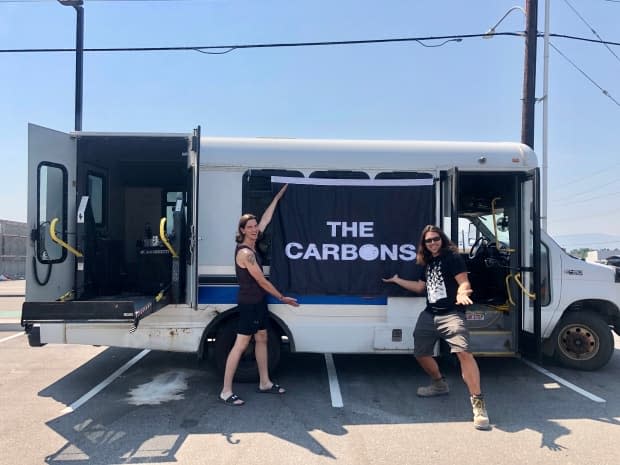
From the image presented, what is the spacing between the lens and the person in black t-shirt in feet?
14.0

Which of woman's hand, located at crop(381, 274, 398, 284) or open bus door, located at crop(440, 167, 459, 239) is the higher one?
open bus door, located at crop(440, 167, 459, 239)

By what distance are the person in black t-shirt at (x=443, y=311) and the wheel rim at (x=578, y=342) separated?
1.87 m

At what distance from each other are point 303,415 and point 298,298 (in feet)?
4.07

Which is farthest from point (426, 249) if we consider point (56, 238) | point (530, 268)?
point (56, 238)

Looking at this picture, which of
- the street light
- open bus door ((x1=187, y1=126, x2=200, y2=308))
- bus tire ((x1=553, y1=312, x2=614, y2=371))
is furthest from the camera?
the street light

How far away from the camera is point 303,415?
14.4 ft

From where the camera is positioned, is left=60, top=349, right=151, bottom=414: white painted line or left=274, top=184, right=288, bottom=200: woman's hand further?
left=274, top=184, right=288, bottom=200: woman's hand

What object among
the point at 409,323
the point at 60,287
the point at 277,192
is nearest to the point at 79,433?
the point at 60,287

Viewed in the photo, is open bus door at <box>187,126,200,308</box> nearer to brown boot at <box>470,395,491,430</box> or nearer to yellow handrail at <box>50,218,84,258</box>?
yellow handrail at <box>50,218,84,258</box>

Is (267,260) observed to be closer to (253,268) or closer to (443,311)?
(253,268)

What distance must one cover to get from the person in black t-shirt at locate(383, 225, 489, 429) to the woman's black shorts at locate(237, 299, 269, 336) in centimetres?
162

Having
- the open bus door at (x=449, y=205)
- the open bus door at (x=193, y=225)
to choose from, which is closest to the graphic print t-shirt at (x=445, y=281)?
the open bus door at (x=449, y=205)

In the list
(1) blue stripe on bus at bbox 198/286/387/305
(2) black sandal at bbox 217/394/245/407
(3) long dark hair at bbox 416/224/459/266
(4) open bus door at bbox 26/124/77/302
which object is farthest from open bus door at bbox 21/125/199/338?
(3) long dark hair at bbox 416/224/459/266

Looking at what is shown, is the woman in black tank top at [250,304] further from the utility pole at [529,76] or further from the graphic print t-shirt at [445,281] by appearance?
the utility pole at [529,76]
